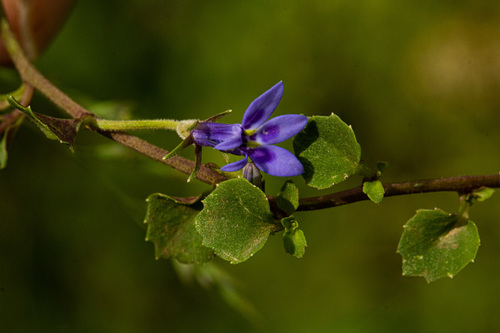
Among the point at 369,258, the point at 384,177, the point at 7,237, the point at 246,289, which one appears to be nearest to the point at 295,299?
the point at 246,289

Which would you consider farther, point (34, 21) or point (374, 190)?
point (34, 21)

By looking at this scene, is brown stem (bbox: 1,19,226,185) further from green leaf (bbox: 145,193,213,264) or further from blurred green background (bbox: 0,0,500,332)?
blurred green background (bbox: 0,0,500,332)

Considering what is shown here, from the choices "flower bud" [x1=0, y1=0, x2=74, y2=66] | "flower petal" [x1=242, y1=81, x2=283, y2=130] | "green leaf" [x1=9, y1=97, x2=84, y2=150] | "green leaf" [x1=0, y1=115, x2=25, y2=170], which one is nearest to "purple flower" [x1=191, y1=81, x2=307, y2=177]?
"flower petal" [x1=242, y1=81, x2=283, y2=130]

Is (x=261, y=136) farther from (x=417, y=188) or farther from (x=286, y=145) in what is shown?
(x=286, y=145)

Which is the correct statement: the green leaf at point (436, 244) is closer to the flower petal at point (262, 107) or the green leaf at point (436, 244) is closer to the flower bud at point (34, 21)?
the flower petal at point (262, 107)

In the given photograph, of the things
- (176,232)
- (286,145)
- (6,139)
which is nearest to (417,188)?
(176,232)

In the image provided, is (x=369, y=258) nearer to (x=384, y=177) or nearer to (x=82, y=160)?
(x=384, y=177)
